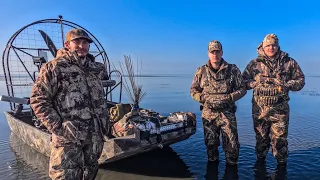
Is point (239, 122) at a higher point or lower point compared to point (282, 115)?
lower

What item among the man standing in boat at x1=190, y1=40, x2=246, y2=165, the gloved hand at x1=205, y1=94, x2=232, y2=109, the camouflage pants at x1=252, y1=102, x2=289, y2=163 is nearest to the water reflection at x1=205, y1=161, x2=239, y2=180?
the man standing in boat at x1=190, y1=40, x2=246, y2=165

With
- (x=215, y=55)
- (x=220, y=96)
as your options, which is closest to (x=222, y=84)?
(x=220, y=96)

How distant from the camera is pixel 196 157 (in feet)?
20.5

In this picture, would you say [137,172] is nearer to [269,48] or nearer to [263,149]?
[263,149]

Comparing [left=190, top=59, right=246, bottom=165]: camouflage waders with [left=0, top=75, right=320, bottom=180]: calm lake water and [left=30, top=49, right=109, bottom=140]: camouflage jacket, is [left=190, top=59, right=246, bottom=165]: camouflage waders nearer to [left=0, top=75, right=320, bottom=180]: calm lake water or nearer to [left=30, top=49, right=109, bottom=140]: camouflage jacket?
[left=0, top=75, right=320, bottom=180]: calm lake water

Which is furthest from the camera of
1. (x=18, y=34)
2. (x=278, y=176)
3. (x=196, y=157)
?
(x=18, y=34)

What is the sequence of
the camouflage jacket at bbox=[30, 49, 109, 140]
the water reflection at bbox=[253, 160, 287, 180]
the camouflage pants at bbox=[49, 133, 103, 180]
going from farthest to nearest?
the water reflection at bbox=[253, 160, 287, 180], the camouflage pants at bbox=[49, 133, 103, 180], the camouflage jacket at bbox=[30, 49, 109, 140]

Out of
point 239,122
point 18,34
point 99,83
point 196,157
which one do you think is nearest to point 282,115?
point 196,157

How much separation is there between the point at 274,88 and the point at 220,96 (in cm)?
106

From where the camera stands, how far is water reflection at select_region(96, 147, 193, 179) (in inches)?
211

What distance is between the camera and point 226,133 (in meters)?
5.19

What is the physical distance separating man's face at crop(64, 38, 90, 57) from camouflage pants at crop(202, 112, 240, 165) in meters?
2.89

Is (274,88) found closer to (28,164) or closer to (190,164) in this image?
(190,164)

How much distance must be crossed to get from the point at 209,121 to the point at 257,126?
1.02 metres
